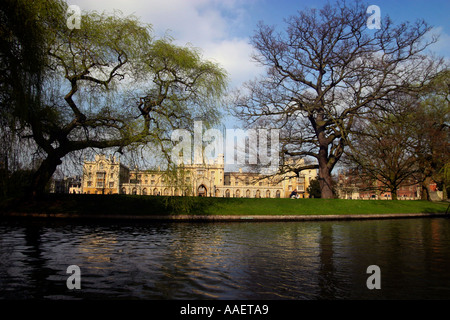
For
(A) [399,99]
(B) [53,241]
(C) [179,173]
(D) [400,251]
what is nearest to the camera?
(D) [400,251]

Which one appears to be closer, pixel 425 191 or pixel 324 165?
pixel 324 165

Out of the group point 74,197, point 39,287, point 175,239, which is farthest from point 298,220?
point 39,287

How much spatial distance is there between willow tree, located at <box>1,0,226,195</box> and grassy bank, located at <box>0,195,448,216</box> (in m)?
1.74

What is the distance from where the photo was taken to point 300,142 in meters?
30.1

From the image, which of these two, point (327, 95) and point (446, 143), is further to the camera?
point (446, 143)

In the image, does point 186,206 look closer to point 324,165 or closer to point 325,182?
point 324,165

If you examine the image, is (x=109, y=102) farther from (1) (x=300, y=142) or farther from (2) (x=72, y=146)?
(1) (x=300, y=142)

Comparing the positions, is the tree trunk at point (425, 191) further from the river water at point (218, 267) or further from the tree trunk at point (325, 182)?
the river water at point (218, 267)

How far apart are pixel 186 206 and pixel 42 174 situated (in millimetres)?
9280

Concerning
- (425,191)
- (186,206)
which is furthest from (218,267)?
(425,191)

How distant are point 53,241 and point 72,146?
37.4ft

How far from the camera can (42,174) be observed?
22.4 meters

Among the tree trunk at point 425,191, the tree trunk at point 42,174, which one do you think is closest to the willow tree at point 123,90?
the tree trunk at point 42,174

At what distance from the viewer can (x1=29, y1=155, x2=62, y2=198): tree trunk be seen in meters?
21.8
